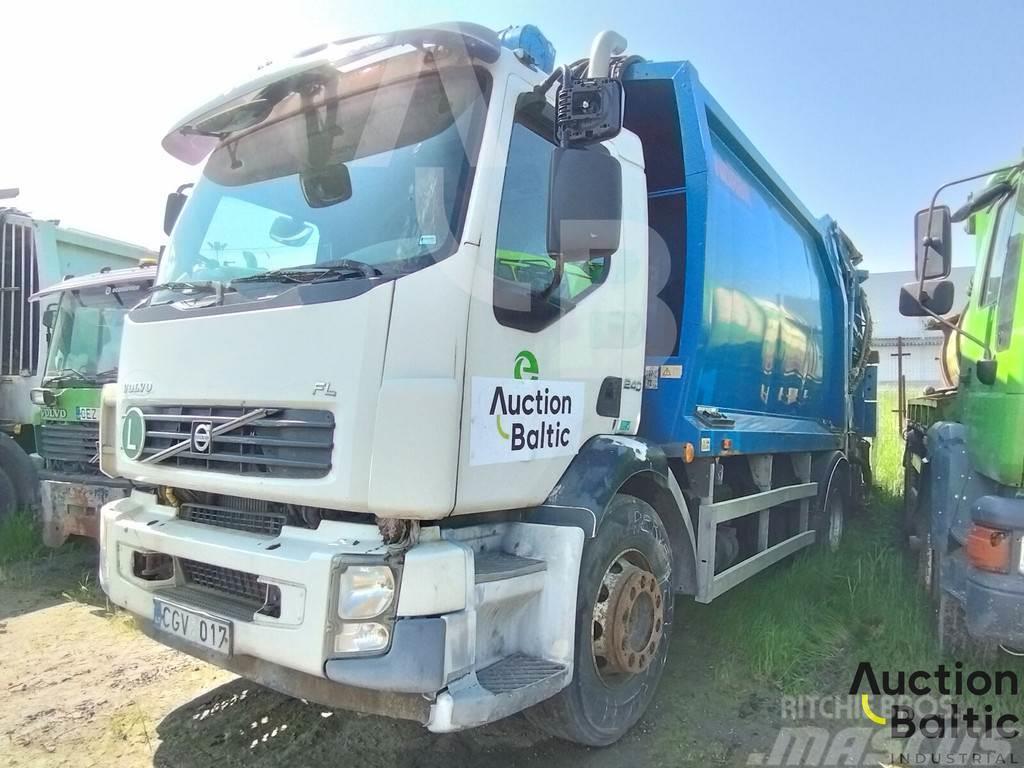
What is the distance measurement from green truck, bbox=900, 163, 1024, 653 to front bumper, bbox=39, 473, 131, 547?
508 cm

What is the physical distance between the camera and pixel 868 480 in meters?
8.12

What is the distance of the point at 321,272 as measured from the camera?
247 cm

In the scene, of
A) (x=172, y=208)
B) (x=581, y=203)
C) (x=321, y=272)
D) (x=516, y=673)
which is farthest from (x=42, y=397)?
(x=581, y=203)

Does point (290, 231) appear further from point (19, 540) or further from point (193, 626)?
point (19, 540)

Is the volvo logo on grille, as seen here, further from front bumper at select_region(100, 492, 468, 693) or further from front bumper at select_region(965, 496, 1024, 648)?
front bumper at select_region(965, 496, 1024, 648)

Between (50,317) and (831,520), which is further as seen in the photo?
(50,317)

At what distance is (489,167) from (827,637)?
128 inches

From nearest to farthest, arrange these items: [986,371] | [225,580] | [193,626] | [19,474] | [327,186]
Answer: [193,626] → [225,580] → [327,186] → [986,371] → [19,474]

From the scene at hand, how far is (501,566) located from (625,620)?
0.76m

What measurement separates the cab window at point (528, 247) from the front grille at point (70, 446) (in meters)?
4.33

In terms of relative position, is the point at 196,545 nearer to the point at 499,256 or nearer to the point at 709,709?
the point at 499,256

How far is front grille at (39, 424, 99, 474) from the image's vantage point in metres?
5.54

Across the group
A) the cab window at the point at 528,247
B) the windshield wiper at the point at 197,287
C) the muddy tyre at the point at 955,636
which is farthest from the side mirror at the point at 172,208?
the muddy tyre at the point at 955,636

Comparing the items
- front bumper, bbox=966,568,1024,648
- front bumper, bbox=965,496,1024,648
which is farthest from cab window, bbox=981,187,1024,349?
front bumper, bbox=966,568,1024,648
